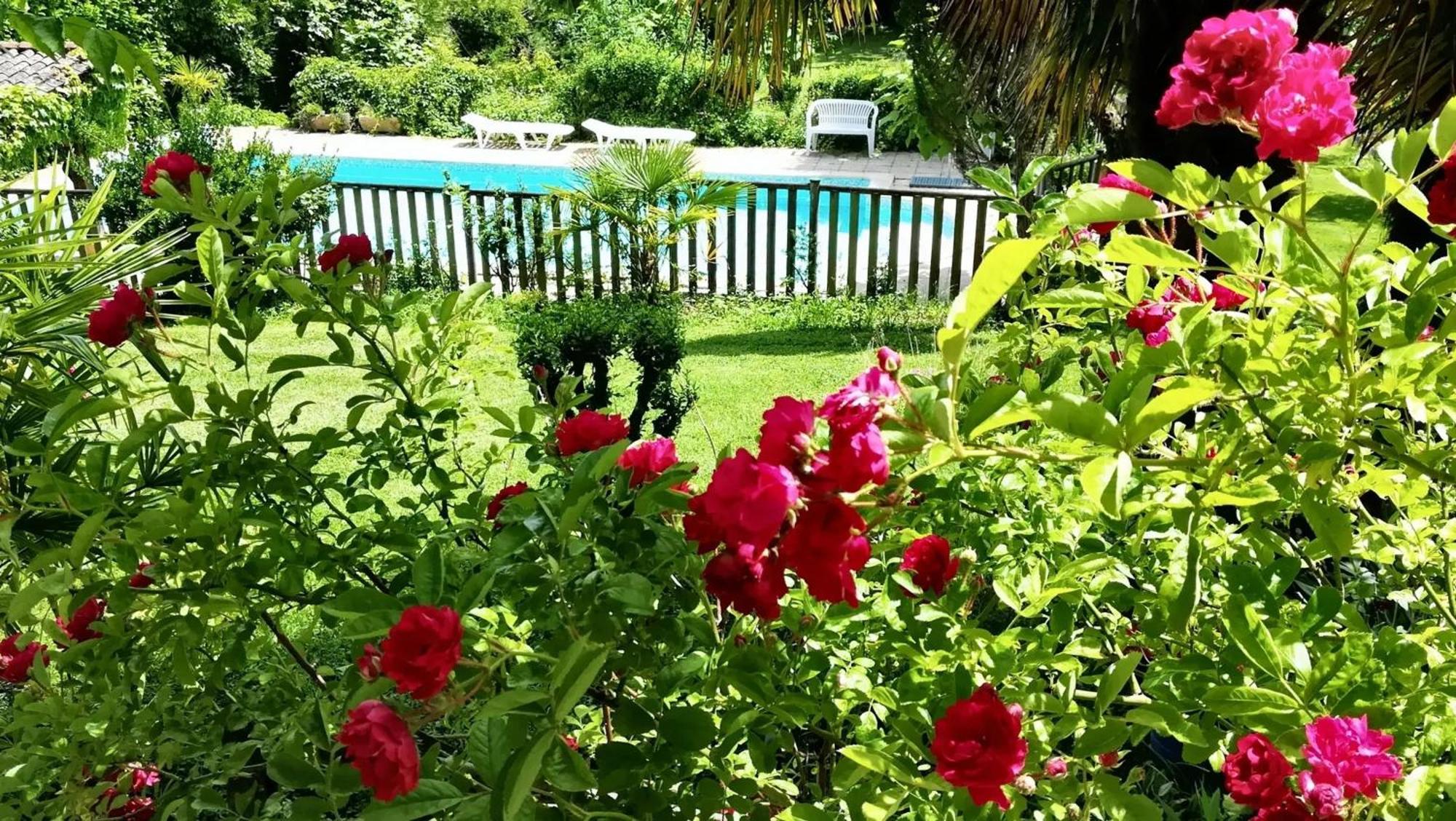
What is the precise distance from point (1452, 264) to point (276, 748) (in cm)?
125

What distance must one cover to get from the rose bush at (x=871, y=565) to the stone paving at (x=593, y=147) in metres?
12.1

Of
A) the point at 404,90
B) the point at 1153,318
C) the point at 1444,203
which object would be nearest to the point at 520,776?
the point at 1444,203

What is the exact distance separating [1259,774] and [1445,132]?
0.58 m

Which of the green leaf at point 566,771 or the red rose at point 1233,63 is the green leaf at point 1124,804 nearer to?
the green leaf at point 566,771

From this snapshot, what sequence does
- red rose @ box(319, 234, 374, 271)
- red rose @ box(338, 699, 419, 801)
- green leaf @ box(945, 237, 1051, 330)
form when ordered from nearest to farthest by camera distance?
green leaf @ box(945, 237, 1051, 330) < red rose @ box(338, 699, 419, 801) < red rose @ box(319, 234, 374, 271)

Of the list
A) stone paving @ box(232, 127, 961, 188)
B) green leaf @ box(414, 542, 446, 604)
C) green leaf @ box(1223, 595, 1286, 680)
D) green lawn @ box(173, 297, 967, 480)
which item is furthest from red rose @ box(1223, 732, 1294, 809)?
stone paving @ box(232, 127, 961, 188)

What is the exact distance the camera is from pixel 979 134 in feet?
26.3

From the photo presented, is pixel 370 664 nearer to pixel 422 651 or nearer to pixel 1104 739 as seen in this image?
pixel 422 651

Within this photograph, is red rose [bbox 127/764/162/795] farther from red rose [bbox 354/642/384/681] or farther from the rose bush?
red rose [bbox 354/642/384/681]

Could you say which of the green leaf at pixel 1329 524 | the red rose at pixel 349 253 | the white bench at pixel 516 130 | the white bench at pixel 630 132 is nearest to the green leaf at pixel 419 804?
the green leaf at pixel 1329 524

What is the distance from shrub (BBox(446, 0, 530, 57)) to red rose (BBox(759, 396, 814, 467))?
21755 mm

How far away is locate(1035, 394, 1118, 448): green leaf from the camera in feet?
2.27

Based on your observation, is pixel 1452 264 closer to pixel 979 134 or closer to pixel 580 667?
pixel 580 667

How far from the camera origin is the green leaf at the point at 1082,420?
69cm
